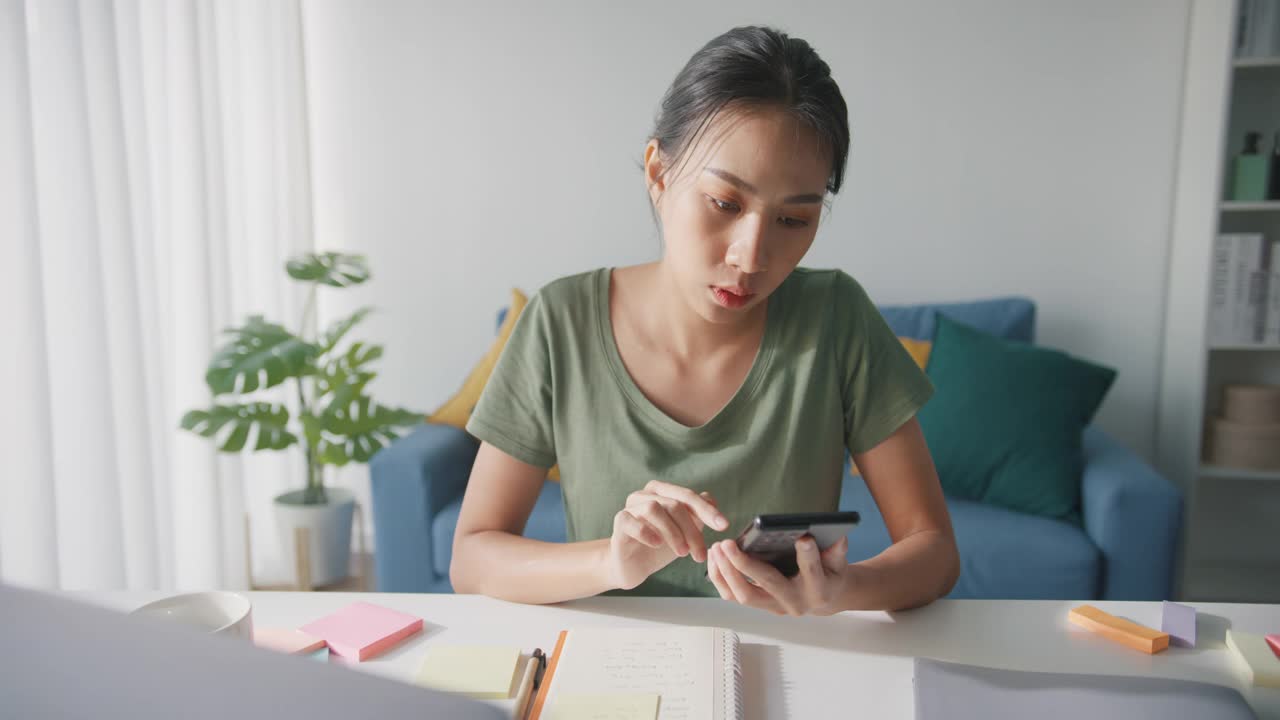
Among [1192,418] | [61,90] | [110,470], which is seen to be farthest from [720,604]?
[1192,418]

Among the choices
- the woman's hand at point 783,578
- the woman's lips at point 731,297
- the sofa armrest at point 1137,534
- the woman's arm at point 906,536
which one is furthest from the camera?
the sofa armrest at point 1137,534

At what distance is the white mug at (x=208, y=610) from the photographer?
2.14 feet

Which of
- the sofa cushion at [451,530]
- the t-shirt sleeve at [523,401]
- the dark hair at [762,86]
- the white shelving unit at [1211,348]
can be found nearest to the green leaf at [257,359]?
the sofa cushion at [451,530]

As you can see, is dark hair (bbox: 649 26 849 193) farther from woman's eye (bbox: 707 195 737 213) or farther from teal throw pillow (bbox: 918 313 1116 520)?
teal throw pillow (bbox: 918 313 1116 520)

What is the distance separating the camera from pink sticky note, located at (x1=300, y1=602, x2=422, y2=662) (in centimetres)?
78

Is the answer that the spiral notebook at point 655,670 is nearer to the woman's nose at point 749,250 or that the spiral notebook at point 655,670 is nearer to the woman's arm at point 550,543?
the woman's arm at point 550,543

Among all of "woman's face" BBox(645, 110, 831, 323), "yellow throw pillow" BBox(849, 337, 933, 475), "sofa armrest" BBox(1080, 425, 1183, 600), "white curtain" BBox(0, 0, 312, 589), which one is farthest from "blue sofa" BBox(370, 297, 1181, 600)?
"woman's face" BBox(645, 110, 831, 323)

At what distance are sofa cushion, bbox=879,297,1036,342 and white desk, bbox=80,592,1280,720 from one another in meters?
1.64

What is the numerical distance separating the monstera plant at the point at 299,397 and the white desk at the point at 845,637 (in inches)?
50.1

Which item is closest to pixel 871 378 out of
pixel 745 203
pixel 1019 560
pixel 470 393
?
pixel 745 203

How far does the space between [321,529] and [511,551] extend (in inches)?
64.7

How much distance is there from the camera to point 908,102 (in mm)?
2717

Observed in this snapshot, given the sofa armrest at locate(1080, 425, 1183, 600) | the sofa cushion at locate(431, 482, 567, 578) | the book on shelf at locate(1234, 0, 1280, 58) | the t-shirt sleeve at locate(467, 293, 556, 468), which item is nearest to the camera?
the t-shirt sleeve at locate(467, 293, 556, 468)

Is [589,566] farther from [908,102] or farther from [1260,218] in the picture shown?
[1260,218]
